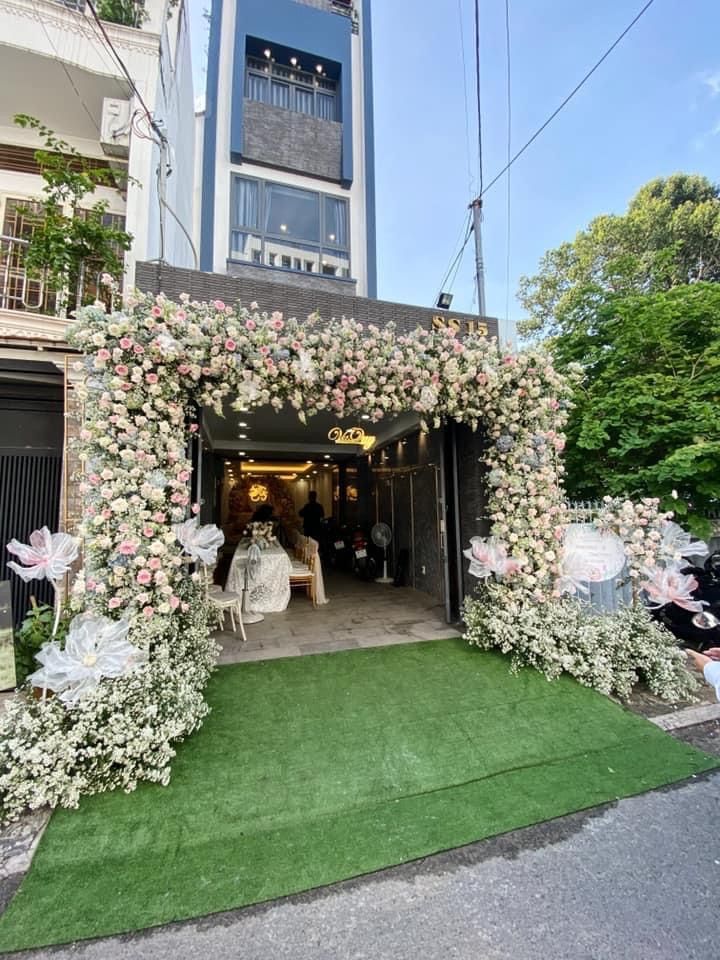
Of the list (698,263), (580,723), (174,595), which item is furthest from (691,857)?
(698,263)

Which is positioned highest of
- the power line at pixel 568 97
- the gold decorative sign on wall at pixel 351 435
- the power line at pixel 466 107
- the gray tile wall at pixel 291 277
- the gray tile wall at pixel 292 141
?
the gray tile wall at pixel 292 141

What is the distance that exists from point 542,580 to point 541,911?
283 cm

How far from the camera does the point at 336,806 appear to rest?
2.24 metres

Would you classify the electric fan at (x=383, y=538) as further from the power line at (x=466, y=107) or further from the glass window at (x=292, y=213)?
the power line at (x=466, y=107)

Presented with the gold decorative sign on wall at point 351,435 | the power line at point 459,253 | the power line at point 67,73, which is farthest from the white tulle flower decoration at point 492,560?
the power line at point 67,73

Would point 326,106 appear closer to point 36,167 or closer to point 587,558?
point 36,167

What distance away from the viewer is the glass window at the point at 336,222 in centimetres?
754

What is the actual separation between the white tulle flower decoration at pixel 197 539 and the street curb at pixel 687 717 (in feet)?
12.4

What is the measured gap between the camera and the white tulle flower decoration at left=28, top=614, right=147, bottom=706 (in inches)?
95.3

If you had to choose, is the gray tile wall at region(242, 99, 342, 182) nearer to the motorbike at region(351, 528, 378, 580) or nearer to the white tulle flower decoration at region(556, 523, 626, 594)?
the motorbike at region(351, 528, 378, 580)

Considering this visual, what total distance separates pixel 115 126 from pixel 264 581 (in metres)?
6.31

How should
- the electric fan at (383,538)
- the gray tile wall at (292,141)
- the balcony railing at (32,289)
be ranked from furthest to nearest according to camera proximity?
1. the electric fan at (383,538)
2. the gray tile wall at (292,141)
3. the balcony railing at (32,289)

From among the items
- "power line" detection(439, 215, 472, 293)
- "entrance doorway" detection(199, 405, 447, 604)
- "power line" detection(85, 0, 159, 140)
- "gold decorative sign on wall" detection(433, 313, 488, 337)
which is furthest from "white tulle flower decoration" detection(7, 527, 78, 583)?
"power line" detection(439, 215, 472, 293)

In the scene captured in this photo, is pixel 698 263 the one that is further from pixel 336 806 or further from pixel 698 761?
pixel 336 806
